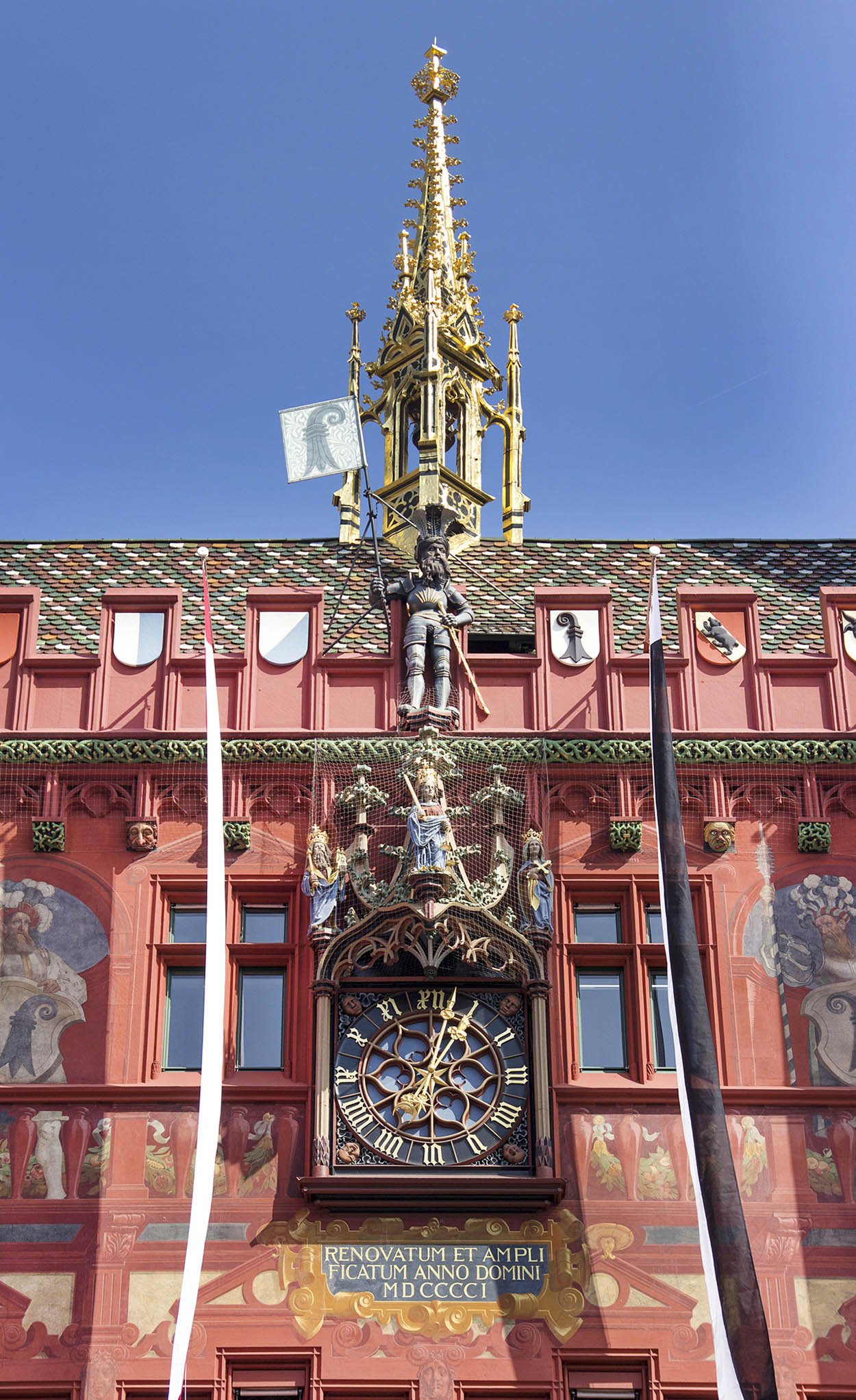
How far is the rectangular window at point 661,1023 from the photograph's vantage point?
24.3 metres

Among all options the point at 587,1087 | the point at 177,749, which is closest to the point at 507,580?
the point at 177,749

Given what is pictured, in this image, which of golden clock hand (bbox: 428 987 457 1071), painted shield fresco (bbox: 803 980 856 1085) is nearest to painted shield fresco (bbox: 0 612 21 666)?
golden clock hand (bbox: 428 987 457 1071)

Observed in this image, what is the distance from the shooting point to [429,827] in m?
24.3

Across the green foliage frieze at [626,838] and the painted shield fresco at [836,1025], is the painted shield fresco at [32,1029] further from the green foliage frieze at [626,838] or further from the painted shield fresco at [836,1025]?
the painted shield fresco at [836,1025]

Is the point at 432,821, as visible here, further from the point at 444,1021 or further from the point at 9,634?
the point at 9,634

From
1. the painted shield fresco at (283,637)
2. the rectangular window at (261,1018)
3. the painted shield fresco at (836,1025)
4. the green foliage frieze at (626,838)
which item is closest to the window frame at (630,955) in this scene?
the green foliage frieze at (626,838)

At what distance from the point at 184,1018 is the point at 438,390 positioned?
11.4 metres

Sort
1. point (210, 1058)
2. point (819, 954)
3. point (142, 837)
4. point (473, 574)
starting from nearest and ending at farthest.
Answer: point (210, 1058), point (819, 954), point (142, 837), point (473, 574)

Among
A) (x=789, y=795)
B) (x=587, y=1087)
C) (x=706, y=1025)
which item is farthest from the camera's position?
(x=789, y=795)

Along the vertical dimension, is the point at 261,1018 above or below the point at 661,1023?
above

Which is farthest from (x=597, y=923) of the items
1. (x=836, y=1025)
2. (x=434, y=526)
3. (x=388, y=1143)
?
(x=434, y=526)

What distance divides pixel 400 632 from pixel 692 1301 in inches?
308

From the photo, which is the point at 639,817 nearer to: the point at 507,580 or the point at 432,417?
the point at 507,580

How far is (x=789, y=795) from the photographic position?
83.4ft
